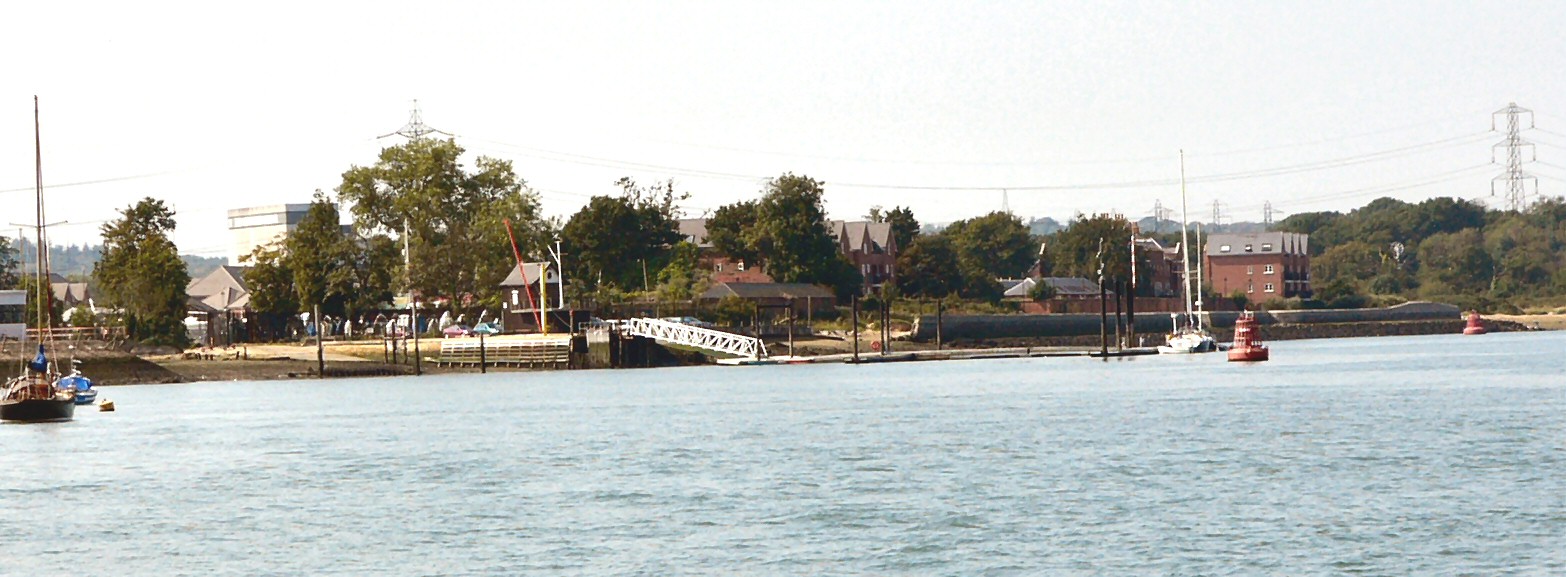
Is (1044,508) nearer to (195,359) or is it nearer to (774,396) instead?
(774,396)

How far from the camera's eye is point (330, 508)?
38.9 meters

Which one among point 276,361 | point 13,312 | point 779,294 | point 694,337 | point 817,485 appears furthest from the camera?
point 779,294

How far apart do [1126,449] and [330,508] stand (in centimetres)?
2051

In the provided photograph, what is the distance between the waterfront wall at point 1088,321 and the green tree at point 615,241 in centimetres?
2371

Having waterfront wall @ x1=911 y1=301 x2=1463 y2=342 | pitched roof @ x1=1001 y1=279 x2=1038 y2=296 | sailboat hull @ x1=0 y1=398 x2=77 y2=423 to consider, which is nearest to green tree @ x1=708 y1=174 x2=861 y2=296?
waterfront wall @ x1=911 y1=301 x2=1463 y2=342

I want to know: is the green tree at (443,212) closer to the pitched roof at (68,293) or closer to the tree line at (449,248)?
the tree line at (449,248)

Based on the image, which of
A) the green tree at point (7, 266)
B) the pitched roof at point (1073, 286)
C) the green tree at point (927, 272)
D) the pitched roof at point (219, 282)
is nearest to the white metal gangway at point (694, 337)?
the green tree at point (927, 272)

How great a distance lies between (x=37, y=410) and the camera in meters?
65.9

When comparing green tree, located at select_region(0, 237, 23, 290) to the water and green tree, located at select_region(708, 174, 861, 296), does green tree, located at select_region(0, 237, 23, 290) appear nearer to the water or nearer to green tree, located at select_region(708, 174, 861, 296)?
green tree, located at select_region(708, 174, 861, 296)

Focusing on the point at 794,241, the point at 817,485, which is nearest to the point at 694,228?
the point at 794,241

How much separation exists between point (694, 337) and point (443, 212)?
31.7m

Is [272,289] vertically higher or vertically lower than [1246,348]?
higher

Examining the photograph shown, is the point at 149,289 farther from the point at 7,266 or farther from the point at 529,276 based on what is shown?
the point at 7,266

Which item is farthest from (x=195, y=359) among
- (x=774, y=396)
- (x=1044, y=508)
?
(x=1044, y=508)
